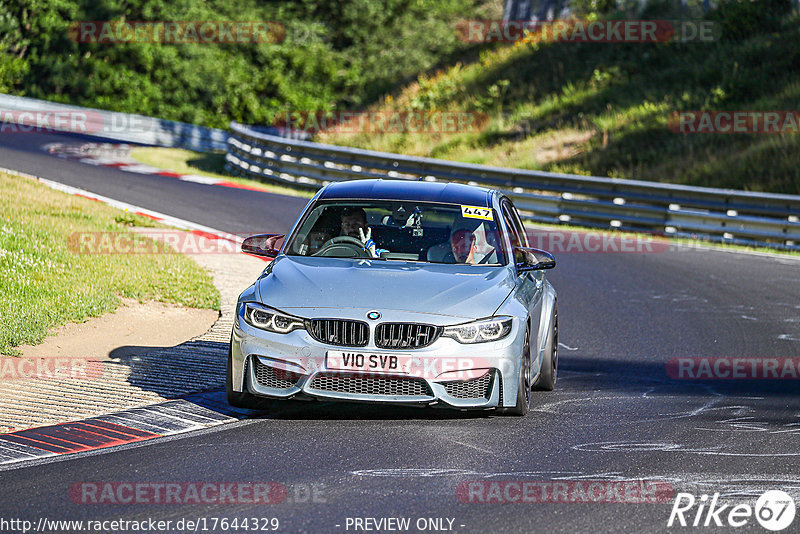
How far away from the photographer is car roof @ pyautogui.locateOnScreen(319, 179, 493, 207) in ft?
29.3

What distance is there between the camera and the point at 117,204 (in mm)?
20719

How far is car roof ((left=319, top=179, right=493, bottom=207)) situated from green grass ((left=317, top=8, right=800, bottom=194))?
18.4 m

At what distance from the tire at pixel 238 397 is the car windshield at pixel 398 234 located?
1.24 m

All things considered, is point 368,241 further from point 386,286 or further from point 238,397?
point 238,397

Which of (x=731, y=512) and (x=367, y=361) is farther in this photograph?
(x=367, y=361)

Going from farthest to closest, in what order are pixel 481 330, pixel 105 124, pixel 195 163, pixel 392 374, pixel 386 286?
pixel 105 124
pixel 195 163
pixel 386 286
pixel 481 330
pixel 392 374

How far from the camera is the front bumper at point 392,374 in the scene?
24.2 feet

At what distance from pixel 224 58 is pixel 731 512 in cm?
5294

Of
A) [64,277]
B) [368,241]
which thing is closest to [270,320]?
[368,241]

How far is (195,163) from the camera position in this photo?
32.5m

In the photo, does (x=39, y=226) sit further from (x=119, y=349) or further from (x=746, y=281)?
(x=746, y=281)

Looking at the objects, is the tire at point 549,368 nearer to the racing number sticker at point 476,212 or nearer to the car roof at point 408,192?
the racing number sticker at point 476,212

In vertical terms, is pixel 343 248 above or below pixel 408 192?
below

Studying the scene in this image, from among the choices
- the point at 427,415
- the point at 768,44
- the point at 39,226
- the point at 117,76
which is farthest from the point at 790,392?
the point at 117,76
